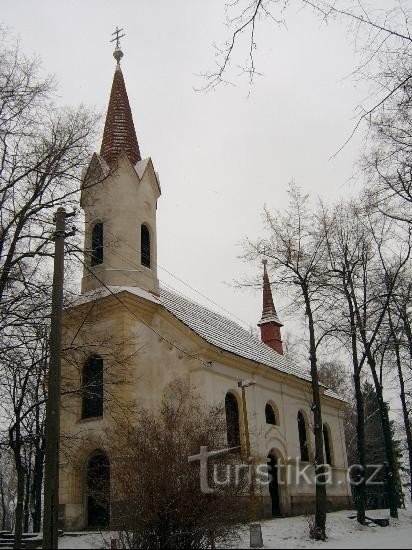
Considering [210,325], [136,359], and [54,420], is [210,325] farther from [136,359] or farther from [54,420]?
[54,420]

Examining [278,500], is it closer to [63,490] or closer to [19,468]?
[63,490]

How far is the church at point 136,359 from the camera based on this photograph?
19344 millimetres

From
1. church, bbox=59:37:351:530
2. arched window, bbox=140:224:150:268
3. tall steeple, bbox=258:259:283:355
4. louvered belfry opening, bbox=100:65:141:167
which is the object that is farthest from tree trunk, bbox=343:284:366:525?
tall steeple, bbox=258:259:283:355

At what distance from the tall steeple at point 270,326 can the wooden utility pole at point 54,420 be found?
25962 millimetres

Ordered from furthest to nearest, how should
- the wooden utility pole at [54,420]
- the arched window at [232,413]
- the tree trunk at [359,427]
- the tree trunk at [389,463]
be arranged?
the tree trunk at [389,463] → the arched window at [232,413] → the tree trunk at [359,427] → the wooden utility pole at [54,420]

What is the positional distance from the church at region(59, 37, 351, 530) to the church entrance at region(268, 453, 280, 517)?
6 centimetres

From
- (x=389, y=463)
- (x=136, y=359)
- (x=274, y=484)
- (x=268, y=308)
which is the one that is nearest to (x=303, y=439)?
(x=274, y=484)

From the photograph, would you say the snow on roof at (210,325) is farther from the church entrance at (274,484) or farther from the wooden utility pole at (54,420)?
the wooden utility pole at (54,420)

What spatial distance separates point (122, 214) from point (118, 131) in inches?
190

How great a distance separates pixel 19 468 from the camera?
17250mm

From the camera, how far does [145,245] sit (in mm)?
24797

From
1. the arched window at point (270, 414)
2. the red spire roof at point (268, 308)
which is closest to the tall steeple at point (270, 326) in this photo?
the red spire roof at point (268, 308)

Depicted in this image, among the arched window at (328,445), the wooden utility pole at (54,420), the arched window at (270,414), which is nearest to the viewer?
the wooden utility pole at (54,420)

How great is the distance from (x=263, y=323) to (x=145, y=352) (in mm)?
16811
